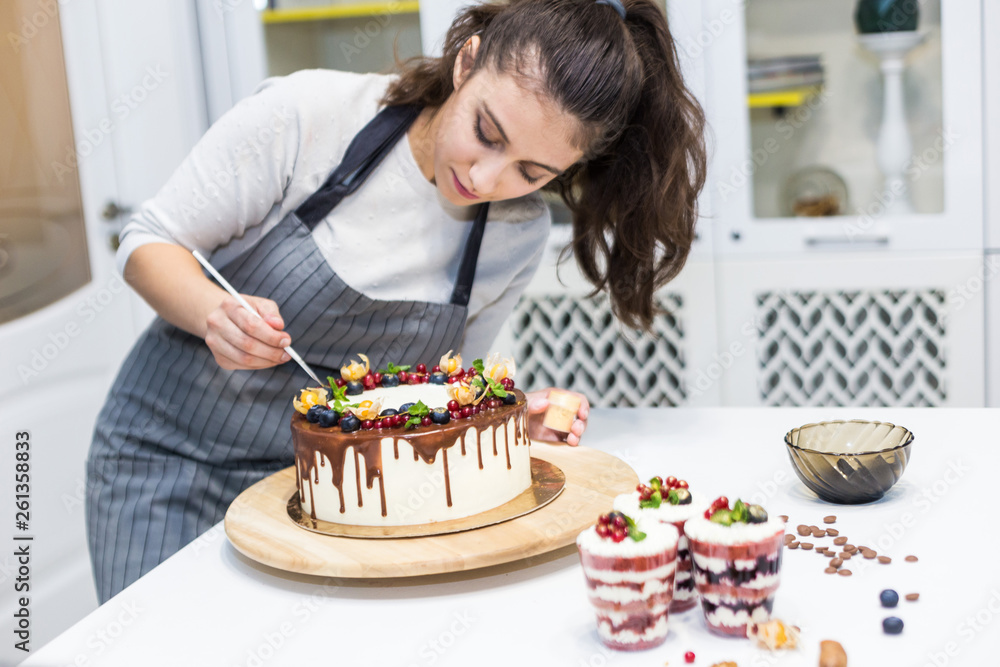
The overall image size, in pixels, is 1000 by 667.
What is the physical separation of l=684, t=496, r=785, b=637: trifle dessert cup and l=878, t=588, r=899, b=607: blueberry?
0.37 feet

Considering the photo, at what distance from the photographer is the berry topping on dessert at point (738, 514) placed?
0.78 metres

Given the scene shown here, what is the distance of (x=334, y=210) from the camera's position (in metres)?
1.42

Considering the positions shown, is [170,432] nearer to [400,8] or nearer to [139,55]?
[139,55]

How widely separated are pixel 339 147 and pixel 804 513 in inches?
33.7

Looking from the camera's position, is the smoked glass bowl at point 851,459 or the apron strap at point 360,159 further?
the apron strap at point 360,159

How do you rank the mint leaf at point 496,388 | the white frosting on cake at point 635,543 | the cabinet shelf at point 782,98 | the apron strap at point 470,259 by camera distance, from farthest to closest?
the cabinet shelf at point 782,98 → the apron strap at point 470,259 → the mint leaf at point 496,388 → the white frosting on cake at point 635,543

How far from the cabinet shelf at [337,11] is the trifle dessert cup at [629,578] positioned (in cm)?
245

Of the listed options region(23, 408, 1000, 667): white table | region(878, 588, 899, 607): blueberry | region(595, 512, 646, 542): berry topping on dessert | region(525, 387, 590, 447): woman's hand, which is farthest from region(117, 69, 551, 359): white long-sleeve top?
region(878, 588, 899, 607): blueberry

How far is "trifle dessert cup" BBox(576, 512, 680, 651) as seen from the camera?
759 millimetres

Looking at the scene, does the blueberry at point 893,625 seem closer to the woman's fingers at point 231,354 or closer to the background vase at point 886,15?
the woman's fingers at point 231,354

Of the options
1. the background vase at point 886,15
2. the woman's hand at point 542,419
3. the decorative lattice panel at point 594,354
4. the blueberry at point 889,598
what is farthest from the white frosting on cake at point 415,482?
the background vase at point 886,15

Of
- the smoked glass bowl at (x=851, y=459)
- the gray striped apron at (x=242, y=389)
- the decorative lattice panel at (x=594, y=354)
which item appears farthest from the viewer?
the decorative lattice panel at (x=594, y=354)

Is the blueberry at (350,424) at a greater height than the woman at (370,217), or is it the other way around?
the woman at (370,217)

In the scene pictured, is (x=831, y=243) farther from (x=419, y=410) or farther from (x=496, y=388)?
(x=419, y=410)
